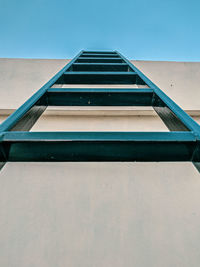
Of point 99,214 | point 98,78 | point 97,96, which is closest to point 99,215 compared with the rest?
point 99,214

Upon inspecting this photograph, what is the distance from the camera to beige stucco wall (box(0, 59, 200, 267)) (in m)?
0.41

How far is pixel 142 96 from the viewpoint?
31.5 inches

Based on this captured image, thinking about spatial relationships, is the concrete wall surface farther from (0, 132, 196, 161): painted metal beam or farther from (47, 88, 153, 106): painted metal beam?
(47, 88, 153, 106): painted metal beam

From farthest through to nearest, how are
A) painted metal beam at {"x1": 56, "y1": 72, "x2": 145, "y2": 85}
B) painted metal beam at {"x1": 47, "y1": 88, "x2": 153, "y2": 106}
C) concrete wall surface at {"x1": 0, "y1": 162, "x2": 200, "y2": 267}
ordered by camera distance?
painted metal beam at {"x1": 56, "y1": 72, "x2": 145, "y2": 85} < painted metal beam at {"x1": 47, "y1": 88, "x2": 153, "y2": 106} < concrete wall surface at {"x1": 0, "y1": 162, "x2": 200, "y2": 267}

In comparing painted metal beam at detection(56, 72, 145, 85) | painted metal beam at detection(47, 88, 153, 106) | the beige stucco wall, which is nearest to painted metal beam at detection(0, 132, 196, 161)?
the beige stucco wall

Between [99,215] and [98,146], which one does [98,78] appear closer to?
[98,146]

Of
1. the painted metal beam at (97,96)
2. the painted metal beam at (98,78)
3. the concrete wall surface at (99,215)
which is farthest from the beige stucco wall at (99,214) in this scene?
the painted metal beam at (98,78)

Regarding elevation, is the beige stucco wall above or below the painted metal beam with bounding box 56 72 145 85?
below

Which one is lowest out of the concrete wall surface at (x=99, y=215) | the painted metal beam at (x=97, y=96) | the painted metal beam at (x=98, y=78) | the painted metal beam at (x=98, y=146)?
the concrete wall surface at (x=99, y=215)

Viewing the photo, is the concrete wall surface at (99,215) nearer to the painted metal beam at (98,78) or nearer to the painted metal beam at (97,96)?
the painted metal beam at (97,96)

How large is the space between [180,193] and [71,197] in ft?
1.34

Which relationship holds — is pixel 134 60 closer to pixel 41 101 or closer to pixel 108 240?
pixel 41 101

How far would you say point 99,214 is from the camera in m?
0.49

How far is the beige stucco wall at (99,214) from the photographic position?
1.35ft
